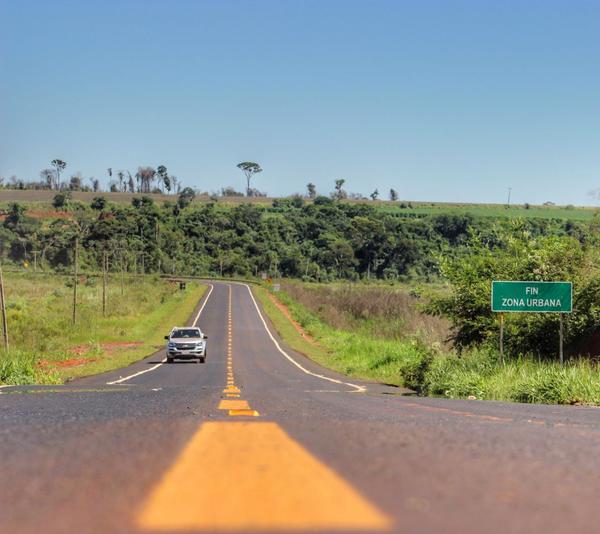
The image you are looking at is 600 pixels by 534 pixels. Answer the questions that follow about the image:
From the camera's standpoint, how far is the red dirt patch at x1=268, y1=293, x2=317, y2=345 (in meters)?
53.8

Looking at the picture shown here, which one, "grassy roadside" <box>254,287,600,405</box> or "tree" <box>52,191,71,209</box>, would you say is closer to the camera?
"grassy roadside" <box>254,287,600,405</box>

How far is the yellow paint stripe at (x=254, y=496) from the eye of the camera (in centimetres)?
327

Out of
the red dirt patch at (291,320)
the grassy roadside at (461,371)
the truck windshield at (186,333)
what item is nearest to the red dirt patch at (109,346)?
the truck windshield at (186,333)

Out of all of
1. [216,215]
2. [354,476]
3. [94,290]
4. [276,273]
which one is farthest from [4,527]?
[216,215]

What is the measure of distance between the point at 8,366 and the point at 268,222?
130670mm

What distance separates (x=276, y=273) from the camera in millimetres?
127938

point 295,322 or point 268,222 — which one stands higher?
point 268,222

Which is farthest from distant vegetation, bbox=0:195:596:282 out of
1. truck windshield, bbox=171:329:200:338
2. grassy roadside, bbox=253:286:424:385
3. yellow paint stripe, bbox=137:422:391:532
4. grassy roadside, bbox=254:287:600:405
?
yellow paint stripe, bbox=137:422:391:532

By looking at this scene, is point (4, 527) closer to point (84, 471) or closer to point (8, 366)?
point (84, 471)

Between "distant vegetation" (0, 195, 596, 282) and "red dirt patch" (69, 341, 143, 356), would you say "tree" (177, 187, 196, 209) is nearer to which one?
"distant vegetation" (0, 195, 596, 282)

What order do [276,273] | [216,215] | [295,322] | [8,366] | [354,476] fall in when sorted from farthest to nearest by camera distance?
1. [216,215]
2. [276,273]
3. [295,322]
4. [8,366]
5. [354,476]

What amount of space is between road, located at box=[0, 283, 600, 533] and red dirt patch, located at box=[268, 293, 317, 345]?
1725 inches

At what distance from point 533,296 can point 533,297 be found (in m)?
0.03

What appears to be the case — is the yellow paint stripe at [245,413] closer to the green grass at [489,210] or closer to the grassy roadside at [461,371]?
the grassy roadside at [461,371]
